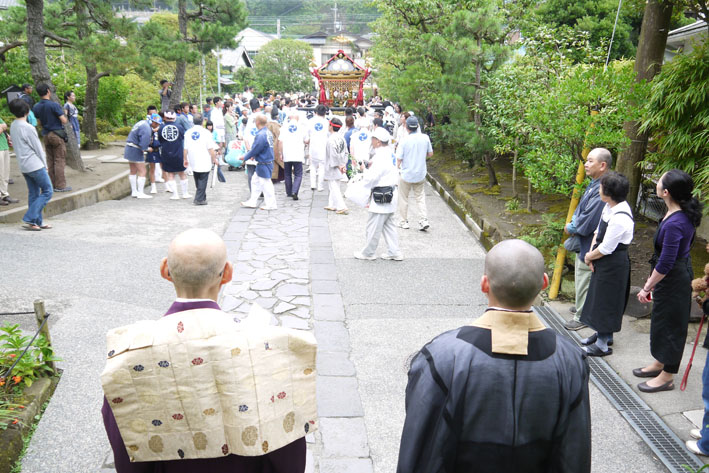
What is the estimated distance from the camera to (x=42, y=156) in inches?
301

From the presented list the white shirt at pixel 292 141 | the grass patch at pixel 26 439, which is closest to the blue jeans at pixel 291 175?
the white shirt at pixel 292 141

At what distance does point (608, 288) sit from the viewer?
468 cm

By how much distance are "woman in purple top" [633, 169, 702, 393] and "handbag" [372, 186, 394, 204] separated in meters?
3.52

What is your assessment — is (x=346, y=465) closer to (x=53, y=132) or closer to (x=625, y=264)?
(x=625, y=264)

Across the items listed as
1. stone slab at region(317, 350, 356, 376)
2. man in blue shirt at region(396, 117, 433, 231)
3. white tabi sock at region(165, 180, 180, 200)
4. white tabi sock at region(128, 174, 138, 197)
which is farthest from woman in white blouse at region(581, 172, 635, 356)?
white tabi sock at region(128, 174, 138, 197)

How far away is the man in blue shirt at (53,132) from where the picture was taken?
31.1 feet

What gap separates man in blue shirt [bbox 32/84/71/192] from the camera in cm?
947

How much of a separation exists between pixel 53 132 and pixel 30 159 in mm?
2384

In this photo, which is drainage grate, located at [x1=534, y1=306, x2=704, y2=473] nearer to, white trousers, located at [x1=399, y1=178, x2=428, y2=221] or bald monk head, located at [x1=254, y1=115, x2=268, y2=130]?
white trousers, located at [x1=399, y1=178, x2=428, y2=221]

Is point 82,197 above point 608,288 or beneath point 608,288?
beneath

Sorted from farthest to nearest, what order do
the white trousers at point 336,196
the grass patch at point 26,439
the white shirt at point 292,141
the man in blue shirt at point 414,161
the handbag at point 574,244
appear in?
the white shirt at point 292,141
the white trousers at point 336,196
the man in blue shirt at point 414,161
the handbag at point 574,244
the grass patch at point 26,439

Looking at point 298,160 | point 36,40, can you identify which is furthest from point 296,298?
point 36,40

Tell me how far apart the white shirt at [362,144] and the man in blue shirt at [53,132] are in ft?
17.7

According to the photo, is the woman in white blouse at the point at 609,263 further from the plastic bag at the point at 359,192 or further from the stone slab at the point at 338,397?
the plastic bag at the point at 359,192
